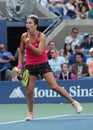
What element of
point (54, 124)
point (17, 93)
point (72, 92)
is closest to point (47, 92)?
point (72, 92)

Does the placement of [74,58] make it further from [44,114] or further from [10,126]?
[10,126]

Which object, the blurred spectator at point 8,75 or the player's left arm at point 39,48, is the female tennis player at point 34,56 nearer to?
the player's left arm at point 39,48

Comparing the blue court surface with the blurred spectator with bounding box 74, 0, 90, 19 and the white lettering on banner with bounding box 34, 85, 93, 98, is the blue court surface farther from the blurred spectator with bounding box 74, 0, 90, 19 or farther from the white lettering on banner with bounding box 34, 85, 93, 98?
the blurred spectator with bounding box 74, 0, 90, 19

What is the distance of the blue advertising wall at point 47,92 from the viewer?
14.9 metres

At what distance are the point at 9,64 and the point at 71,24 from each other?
11.0 ft

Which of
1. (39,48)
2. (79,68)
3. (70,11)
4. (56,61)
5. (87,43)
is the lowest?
(79,68)

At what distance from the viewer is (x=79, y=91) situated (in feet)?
49.0

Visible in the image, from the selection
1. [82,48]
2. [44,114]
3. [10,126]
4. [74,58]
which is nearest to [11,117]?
[44,114]

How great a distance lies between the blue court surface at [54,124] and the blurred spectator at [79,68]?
4.93 m

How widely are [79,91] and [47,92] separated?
2.52 feet

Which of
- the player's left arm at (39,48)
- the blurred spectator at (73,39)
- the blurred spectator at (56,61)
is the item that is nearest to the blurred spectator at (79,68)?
the blurred spectator at (56,61)

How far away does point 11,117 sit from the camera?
36.9ft

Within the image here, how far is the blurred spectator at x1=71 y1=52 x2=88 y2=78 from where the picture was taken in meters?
15.7

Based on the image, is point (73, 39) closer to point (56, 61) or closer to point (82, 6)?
point (56, 61)
